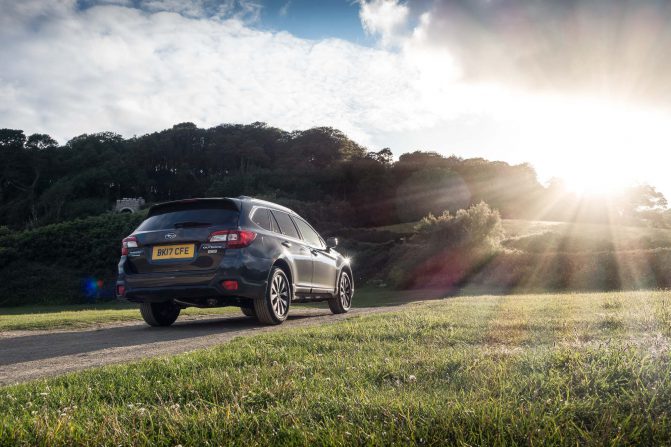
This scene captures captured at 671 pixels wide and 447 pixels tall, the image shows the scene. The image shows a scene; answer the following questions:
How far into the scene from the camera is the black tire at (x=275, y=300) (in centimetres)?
948

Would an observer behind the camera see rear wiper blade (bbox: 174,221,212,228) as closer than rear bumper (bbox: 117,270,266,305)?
No

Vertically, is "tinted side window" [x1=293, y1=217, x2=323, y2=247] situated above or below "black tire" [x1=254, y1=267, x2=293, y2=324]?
above

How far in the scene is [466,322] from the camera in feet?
24.5

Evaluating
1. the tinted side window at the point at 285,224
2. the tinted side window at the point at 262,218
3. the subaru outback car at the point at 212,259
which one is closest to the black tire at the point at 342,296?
the tinted side window at the point at 285,224

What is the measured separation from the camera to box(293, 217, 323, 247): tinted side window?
37.8 ft

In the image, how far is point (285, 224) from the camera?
35.3 ft

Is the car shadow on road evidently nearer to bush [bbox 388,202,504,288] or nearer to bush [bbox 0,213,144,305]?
bush [bbox 388,202,504,288]

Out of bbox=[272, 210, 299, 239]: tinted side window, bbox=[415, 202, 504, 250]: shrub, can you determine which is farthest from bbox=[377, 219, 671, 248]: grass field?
bbox=[272, 210, 299, 239]: tinted side window

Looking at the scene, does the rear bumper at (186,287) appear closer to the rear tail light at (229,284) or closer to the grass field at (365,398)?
the rear tail light at (229,284)

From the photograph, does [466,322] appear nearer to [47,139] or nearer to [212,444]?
[212,444]

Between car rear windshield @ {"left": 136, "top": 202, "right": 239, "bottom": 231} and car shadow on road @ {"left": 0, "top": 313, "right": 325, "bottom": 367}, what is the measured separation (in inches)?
70.8

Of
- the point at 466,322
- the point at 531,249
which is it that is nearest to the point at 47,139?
the point at 531,249

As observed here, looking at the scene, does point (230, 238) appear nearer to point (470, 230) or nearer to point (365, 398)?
point (365, 398)

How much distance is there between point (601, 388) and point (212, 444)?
2.27 metres
